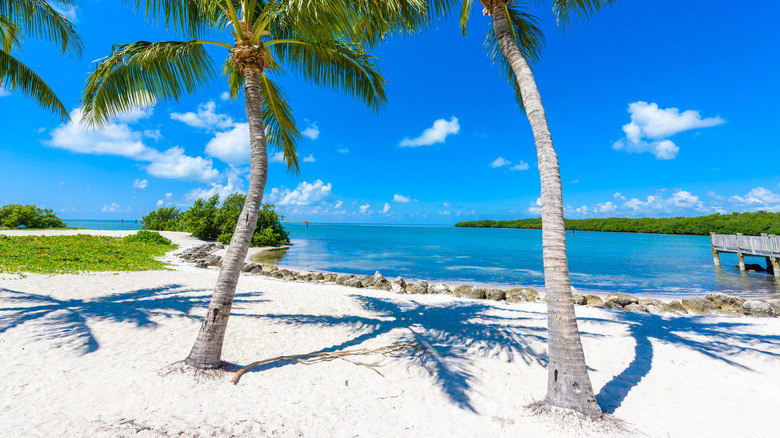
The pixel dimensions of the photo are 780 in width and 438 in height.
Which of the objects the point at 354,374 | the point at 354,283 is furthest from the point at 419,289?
the point at 354,374

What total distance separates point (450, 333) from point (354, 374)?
2.54 meters

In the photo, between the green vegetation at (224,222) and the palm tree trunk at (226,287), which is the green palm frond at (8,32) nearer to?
the palm tree trunk at (226,287)

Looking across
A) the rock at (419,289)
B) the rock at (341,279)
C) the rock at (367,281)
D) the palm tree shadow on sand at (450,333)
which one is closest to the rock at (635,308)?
the palm tree shadow on sand at (450,333)

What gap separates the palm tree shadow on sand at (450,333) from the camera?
4.65 m

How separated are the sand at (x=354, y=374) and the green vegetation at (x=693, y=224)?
164 feet

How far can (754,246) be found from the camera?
1895 cm

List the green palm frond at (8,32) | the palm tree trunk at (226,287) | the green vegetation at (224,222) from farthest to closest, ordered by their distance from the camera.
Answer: the green vegetation at (224,222) → the green palm frond at (8,32) → the palm tree trunk at (226,287)

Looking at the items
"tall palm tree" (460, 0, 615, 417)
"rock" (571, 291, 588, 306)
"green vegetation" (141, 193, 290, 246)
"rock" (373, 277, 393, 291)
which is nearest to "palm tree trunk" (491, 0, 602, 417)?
"tall palm tree" (460, 0, 615, 417)

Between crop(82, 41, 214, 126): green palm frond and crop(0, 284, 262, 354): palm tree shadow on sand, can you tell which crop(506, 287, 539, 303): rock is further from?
crop(82, 41, 214, 126): green palm frond

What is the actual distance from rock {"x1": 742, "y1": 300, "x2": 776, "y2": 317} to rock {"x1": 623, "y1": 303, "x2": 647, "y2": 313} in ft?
9.67

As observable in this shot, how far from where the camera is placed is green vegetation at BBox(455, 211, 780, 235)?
46.9 m

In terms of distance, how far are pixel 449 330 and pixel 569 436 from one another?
3.47 metres

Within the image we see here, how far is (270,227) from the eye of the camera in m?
33.2

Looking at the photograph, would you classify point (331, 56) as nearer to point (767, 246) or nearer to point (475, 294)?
point (475, 294)
